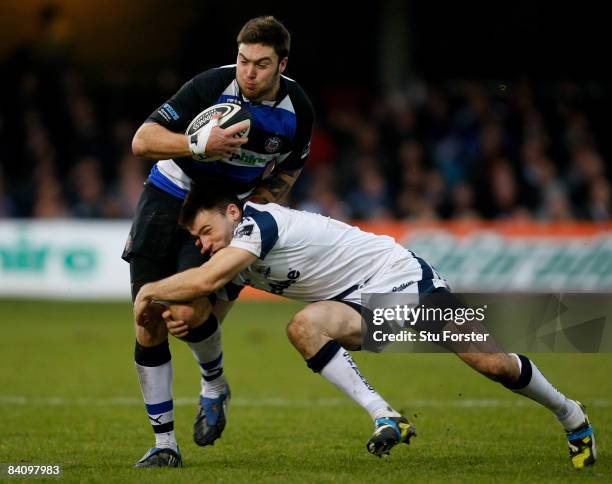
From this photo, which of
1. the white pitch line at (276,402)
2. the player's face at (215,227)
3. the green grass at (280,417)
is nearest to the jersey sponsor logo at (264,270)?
the player's face at (215,227)

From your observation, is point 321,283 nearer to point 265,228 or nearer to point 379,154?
point 265,228

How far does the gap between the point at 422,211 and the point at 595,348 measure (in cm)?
1090

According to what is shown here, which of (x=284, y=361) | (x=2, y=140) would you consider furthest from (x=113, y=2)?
(x=284, y=361)

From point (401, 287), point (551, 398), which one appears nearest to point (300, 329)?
point (401, 287)

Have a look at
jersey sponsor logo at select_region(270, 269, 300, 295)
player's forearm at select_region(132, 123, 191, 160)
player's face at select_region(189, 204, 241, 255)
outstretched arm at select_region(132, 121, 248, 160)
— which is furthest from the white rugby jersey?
player's forearm at select_region(132, 123, 191, 160)

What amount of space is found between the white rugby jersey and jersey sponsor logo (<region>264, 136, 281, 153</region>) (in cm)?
52

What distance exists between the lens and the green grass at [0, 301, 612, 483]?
677 centimetres

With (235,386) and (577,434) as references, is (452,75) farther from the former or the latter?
(577,434)

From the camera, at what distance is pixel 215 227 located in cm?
676

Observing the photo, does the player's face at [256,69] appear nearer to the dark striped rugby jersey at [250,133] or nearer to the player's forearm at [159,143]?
the dark striped rugby jersey at [250,133]

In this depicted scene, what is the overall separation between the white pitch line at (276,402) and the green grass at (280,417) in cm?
2

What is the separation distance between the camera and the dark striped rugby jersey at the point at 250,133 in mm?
7246

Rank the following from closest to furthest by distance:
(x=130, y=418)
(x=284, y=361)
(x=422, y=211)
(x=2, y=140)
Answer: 1. (x=130, y=418)
2. (x=284, y=361)
3. (x=422, y=211)
4. (x=2, y=140)

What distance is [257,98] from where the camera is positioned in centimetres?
730
